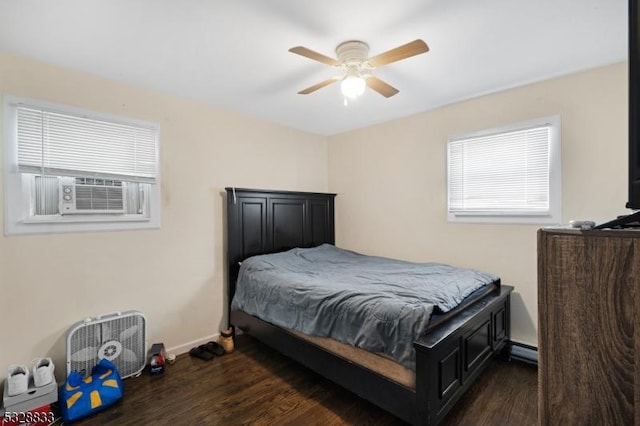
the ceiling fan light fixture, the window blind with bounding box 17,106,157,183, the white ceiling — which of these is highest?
the white ceiling

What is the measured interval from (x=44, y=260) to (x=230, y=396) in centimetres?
167

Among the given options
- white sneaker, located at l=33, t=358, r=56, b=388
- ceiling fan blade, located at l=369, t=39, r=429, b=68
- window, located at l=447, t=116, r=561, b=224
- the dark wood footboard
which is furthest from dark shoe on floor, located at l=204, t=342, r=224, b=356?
ceiling fan blade, located at l=369, t=39, r=429, b=68

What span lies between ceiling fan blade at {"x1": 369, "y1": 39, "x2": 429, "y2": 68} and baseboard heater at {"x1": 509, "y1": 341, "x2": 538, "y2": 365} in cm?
248

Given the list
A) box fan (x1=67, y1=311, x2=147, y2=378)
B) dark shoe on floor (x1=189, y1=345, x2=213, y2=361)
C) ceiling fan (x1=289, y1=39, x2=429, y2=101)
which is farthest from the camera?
dark shoe on floor (x1=189, y1=345, x2=213, y2=361)

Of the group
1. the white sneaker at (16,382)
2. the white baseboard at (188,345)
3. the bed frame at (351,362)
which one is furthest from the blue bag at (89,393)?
the bed frame at (351,362)

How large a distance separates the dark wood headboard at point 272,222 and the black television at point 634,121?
287cm

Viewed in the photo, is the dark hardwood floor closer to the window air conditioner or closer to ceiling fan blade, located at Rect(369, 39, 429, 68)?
the window air conditioner

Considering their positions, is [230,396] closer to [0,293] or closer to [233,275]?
[233,275]

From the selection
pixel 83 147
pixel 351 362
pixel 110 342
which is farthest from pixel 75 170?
pixel 351 362

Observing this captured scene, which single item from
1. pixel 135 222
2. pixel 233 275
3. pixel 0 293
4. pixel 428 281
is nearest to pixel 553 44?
pixel 428 281

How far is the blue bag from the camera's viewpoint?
6.25ft

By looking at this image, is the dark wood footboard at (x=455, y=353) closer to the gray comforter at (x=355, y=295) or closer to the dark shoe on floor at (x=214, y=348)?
the gray comforter at (x=355, y=295)

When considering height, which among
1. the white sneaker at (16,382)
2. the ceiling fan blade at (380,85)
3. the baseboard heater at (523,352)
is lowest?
the baseboard heater at (523,352)

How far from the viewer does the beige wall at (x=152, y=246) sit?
2.10 m
